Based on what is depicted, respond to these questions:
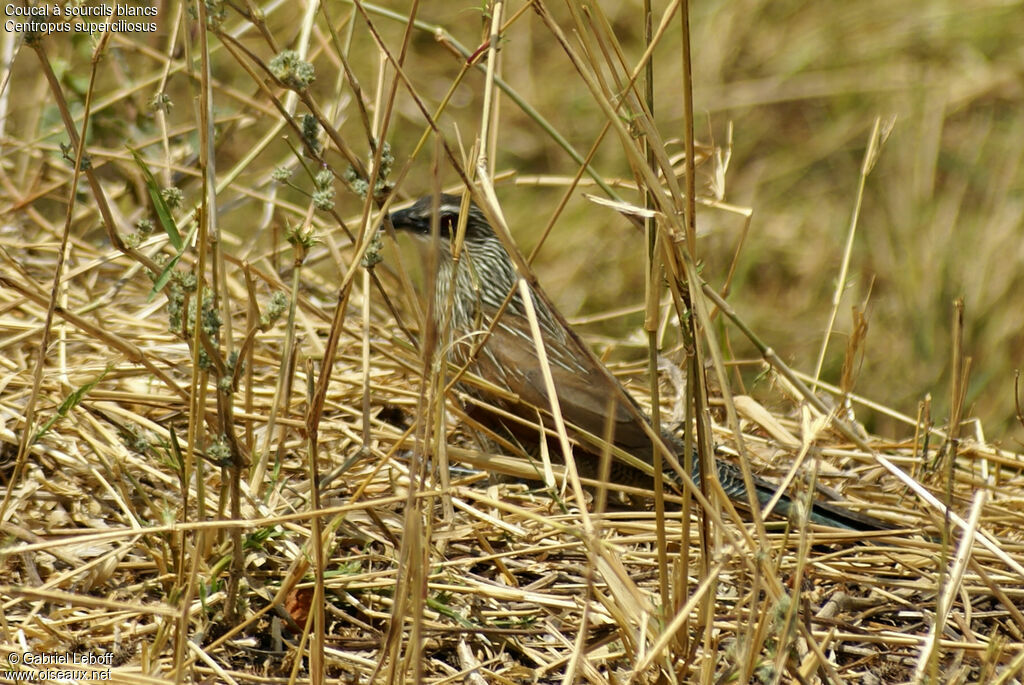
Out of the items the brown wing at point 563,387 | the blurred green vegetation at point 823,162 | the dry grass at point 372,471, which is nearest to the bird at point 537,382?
the brown wing at point 563,387

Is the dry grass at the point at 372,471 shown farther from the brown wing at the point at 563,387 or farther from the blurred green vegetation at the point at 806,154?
the blurred green vegetation at the point at 806,154

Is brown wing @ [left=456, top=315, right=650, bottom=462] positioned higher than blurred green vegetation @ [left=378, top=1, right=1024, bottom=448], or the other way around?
blurred green vegetation @ [left=378, top=1, right=1024, bottom=448]

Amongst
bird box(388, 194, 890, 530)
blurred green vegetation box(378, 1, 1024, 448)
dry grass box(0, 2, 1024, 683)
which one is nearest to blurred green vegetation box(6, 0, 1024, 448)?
blurred green vegetation box(378, 1, 1024, 448)

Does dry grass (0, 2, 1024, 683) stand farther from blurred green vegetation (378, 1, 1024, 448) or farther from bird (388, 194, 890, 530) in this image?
blurred green vegetation (378, 1, 1024, 448)

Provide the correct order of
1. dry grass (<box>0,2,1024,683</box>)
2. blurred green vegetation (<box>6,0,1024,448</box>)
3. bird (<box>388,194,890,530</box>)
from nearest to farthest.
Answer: dry grass (<box>0,2,1024,683</box>)
bird (<box>388,194,890,530</box>)
blurred green vegetation (<box>6,0,1024,448</box>)

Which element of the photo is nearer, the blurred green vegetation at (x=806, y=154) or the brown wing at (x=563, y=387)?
the brown wing at (x=563, y=387)

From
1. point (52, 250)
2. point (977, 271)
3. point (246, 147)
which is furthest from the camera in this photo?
point (246, 147)

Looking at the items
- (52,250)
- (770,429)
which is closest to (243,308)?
(52,250)

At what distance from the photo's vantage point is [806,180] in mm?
8047

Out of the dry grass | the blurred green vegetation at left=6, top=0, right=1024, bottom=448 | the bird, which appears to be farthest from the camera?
the blurred green vegetation at left=6, top=0, right=1024, bottom=448

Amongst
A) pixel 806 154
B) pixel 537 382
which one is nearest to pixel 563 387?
pixel 537 382

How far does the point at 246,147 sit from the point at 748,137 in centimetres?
347

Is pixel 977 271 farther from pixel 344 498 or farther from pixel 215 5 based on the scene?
pixel 215 5

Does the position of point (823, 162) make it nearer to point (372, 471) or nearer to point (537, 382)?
point (537, 382)
